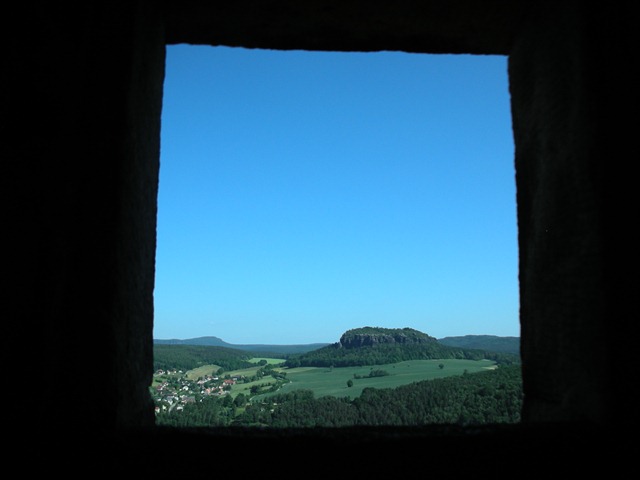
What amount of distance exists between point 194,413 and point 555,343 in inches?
1208

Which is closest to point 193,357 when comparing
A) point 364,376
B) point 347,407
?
point 347,407

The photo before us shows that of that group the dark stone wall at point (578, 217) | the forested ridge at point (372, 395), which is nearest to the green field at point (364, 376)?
the forested ridge at point (372, 395)

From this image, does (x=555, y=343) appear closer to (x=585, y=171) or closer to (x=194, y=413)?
(x=585, y=171)

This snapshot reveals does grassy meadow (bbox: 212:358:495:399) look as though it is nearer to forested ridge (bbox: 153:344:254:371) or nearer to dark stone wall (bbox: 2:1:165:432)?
forested ridge (bbox: 153:344:254:371)

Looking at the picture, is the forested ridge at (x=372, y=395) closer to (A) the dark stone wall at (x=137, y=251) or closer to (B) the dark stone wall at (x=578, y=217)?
(A) the dark stone wall at (x=137, y=251)

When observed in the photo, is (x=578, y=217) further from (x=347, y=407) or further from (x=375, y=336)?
(x=375, y=336)

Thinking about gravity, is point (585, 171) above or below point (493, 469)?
above

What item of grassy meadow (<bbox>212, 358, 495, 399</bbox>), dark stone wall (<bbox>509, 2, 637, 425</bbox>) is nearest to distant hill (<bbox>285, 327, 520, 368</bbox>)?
grassy meadow (<bbox>212, 358, 495, 399</bbox>)

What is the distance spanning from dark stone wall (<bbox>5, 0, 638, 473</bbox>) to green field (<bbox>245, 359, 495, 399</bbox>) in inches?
1532

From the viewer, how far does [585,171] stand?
1591 mm

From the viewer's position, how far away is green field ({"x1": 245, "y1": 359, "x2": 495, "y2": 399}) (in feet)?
138

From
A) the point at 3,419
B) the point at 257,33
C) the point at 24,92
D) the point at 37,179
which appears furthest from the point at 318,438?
the point at 257,33

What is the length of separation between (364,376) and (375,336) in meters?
12.0

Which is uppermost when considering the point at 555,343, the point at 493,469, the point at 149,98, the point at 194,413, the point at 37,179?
the point at 149,98
